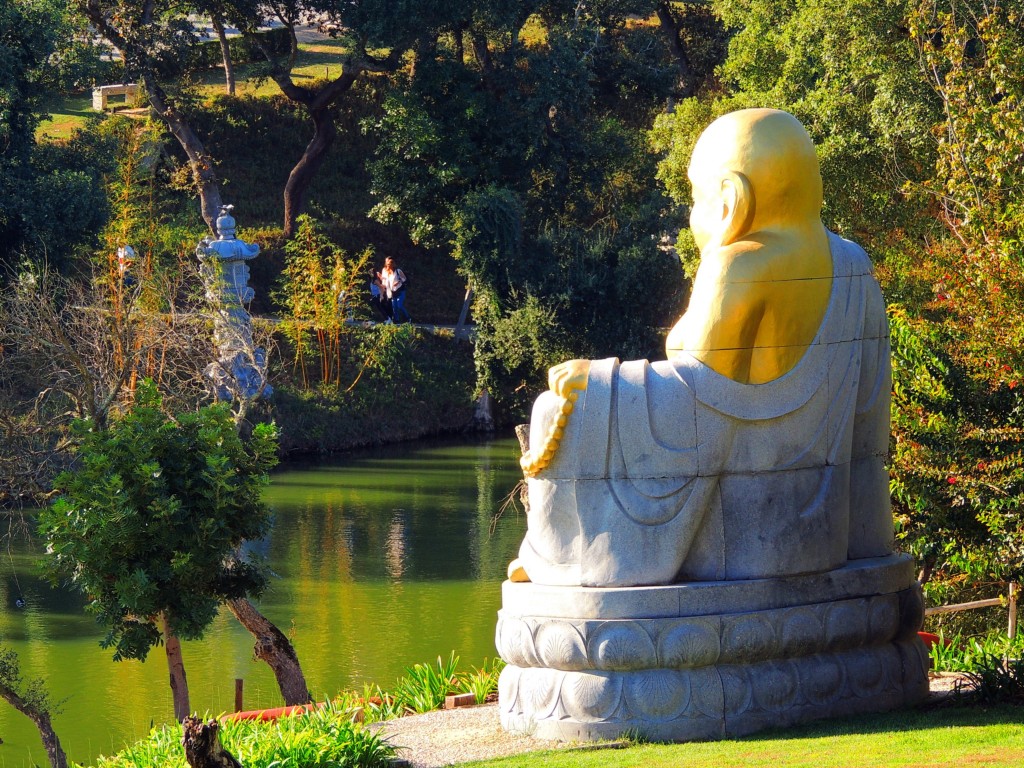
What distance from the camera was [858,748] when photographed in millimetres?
6746

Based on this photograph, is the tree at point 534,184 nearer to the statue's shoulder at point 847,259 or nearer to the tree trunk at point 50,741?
the tree trunk at point 50,741

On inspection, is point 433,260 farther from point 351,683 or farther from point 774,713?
point 774,713

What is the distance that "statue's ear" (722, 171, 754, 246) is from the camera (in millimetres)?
7715

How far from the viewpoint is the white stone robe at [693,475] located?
7.51m

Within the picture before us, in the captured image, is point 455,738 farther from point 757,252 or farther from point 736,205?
→ point 736,205

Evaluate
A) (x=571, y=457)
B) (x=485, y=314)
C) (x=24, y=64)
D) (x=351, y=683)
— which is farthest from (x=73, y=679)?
(x=485, y=314)

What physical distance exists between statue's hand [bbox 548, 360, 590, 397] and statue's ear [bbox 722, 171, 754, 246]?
1039mm

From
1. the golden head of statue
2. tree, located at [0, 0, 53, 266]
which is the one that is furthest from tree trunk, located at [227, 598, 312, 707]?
tree, located at [0, 0, 53, 266]

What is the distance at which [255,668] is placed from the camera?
13.6 m

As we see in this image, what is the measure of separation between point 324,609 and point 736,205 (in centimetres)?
925

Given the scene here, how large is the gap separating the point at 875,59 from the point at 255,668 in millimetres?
10608

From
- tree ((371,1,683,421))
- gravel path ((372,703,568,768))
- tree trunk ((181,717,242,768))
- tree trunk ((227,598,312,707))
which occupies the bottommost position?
tree trunk ((227,598,312,707))

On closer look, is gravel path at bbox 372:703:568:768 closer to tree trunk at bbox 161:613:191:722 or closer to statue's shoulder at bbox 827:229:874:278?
tree trunk at bbox 161:613:191:722

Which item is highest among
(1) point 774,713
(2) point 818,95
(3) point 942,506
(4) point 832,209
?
(2) point 818,95
